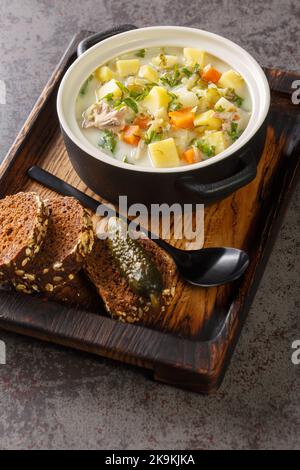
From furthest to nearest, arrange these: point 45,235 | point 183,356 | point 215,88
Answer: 1. point 215,88
2. point 45,235
3. point 183,356

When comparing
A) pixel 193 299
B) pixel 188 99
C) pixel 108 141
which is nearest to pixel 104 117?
pixel 108 141

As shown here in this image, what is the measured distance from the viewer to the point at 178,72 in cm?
296

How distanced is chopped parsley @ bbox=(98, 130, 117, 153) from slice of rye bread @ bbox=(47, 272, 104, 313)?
0.48 meters

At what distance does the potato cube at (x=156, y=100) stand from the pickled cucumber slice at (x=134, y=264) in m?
0.47

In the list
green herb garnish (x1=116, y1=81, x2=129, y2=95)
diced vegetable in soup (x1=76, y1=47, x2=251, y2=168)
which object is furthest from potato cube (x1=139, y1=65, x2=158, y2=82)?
green herb garnish (x1=116, y1=81, x2=129, y2=95)

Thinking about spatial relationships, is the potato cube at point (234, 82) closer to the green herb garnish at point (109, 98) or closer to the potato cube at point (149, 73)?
the potato cube at point (149, 73)

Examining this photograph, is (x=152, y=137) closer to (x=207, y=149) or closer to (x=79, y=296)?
(x=207, y=149)

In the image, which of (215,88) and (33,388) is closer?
(33,388)

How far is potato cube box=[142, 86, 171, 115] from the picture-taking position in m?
2.83

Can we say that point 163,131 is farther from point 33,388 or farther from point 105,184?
point 33,388

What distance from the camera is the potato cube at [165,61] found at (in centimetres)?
301

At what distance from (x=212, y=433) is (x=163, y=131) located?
1069 mm

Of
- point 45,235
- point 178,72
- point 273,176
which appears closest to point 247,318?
point 273,176

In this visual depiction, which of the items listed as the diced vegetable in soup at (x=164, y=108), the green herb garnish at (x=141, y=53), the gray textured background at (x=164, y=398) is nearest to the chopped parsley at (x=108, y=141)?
the diced vegetable in soup at (x=164, y=108)
